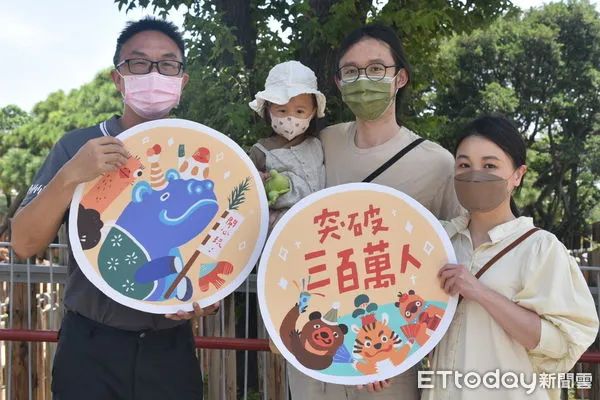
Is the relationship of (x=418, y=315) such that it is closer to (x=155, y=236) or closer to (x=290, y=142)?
(x=290, y=142)

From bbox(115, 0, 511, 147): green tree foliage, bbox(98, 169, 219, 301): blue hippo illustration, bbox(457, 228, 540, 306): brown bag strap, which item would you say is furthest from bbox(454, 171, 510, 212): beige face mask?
bbox(115, 0, 511, 147): green tree foliage

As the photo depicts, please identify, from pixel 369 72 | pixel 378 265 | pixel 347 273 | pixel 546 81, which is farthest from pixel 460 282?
pixel 546 81

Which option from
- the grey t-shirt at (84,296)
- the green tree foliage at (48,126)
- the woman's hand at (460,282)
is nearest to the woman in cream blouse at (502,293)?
the woman's hand at (460,282)

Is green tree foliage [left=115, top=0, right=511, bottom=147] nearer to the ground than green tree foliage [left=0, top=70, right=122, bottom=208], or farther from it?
nearer to the ground

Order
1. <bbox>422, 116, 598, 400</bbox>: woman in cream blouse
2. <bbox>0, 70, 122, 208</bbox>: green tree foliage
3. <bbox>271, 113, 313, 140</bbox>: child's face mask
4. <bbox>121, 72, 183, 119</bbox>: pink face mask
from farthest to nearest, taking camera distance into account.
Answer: <bbox>0, 70, 122, 208</bbox>: green tree foliage
<bbox>271, 113, 313, 140</bbox>: child's face mask
<bbox>121, 72, 183, 119</bbox>: pink face mask
<bbox>422, 116, 598, 400</bbox>: woman in cream blouse

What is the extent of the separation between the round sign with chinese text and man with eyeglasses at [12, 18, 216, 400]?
17.0 inches

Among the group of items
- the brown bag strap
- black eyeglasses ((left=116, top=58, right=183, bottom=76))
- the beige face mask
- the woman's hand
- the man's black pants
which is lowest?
the man's black pants

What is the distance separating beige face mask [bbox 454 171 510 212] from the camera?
2439 millimetres

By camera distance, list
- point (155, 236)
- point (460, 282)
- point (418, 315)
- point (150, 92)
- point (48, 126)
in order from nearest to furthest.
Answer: point (460, 282) → point (418, 315) → point (155, 236) → point (150, 92) → point (48, 126)

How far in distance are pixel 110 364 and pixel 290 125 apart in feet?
4.10

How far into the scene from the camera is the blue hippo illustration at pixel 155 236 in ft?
8.39

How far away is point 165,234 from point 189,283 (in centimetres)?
22

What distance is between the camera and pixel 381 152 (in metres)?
2.76

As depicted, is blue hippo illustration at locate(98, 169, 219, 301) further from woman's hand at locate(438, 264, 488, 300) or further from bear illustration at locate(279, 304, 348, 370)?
woman's hand at locate(438, 264, 488, 300)
